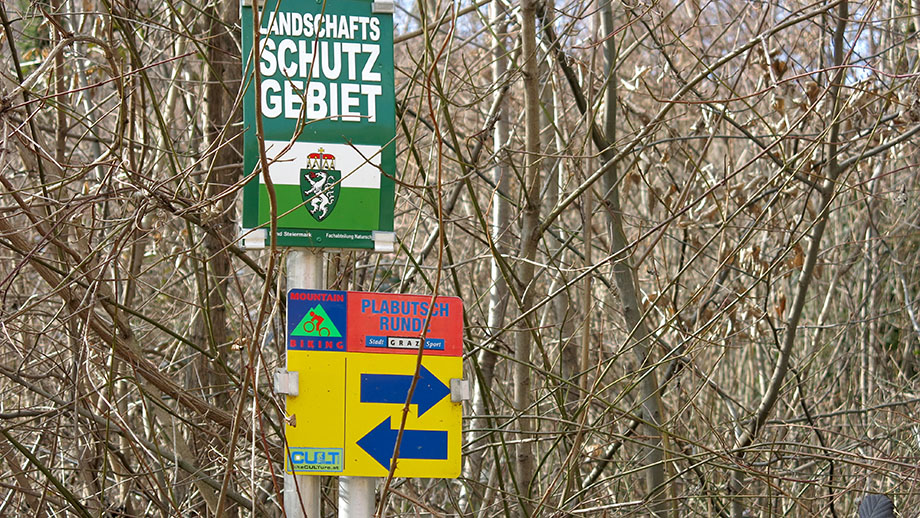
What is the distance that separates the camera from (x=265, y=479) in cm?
358

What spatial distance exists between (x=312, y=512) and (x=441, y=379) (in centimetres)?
43

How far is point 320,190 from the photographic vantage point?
2.20m

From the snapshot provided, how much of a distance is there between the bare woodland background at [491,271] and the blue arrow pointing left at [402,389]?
0.24 metres

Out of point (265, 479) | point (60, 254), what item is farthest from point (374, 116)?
point (265, 479)

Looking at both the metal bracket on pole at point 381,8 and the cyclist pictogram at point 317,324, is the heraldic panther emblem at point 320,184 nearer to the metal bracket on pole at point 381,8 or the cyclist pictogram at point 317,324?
the cyclist pictogram at point 317,324

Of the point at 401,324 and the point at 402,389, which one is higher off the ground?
the point at 401,324

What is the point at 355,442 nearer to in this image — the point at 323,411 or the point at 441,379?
the point at 323,411

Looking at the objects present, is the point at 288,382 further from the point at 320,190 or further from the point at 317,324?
the point at 320,190

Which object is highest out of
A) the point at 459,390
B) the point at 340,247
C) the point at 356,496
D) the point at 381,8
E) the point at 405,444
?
the point at 381,8

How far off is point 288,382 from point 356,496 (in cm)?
32

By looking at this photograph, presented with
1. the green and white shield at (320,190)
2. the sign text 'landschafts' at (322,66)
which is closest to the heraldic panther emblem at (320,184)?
the green and white shield at (320,190)

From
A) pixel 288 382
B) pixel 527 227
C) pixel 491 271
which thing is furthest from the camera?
pixel 491 271

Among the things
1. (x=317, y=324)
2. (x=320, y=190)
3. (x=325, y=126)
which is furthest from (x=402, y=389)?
(x=325, y=126)

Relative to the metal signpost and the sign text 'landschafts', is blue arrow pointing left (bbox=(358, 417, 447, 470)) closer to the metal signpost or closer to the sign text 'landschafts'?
the metal signpost
